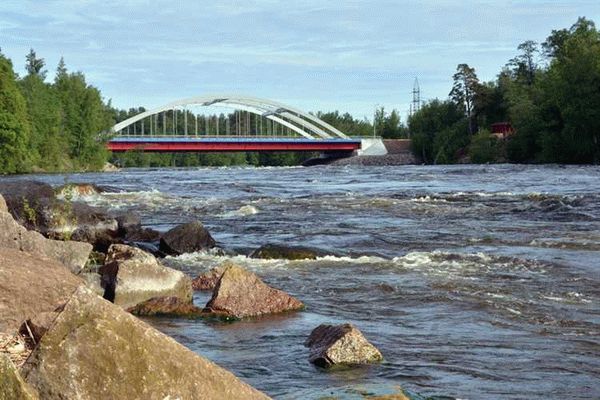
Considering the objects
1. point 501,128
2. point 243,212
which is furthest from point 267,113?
point 243,212

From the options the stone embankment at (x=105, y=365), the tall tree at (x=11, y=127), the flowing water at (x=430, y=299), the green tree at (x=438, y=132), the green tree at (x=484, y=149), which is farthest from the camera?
the green tree at (x=438, y=132)

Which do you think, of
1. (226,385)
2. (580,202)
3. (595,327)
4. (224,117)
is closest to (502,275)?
(595,327)

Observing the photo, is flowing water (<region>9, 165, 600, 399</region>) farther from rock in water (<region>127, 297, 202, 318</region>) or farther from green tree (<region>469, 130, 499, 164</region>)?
green tree (<region>469, 130, 499, 164</region>)

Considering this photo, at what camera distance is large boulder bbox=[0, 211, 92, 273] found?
8.55 meters

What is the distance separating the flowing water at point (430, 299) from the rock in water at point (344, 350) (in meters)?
0.13

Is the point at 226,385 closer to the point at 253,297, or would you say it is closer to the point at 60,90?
the point at 253,297

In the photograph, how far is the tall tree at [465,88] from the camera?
106m

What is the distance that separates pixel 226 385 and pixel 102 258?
9663 millimetres

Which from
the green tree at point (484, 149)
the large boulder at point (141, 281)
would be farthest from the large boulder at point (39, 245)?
the green tree at point (484, 149)

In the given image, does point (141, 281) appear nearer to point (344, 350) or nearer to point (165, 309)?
point (165, 309)

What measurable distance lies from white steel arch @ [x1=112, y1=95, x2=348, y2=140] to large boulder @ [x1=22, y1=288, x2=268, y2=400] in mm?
90468

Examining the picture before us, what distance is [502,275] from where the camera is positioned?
39.4 feet

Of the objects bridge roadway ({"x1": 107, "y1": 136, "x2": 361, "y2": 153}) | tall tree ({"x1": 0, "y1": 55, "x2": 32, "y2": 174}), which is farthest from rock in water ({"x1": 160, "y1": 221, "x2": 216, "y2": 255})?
bridge roadway ({"x1": 107, "y1": 136, "x2": 361, "y2": 153})

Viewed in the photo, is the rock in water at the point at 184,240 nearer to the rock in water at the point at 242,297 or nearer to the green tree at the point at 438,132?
the rock in water at the point at 242,297
